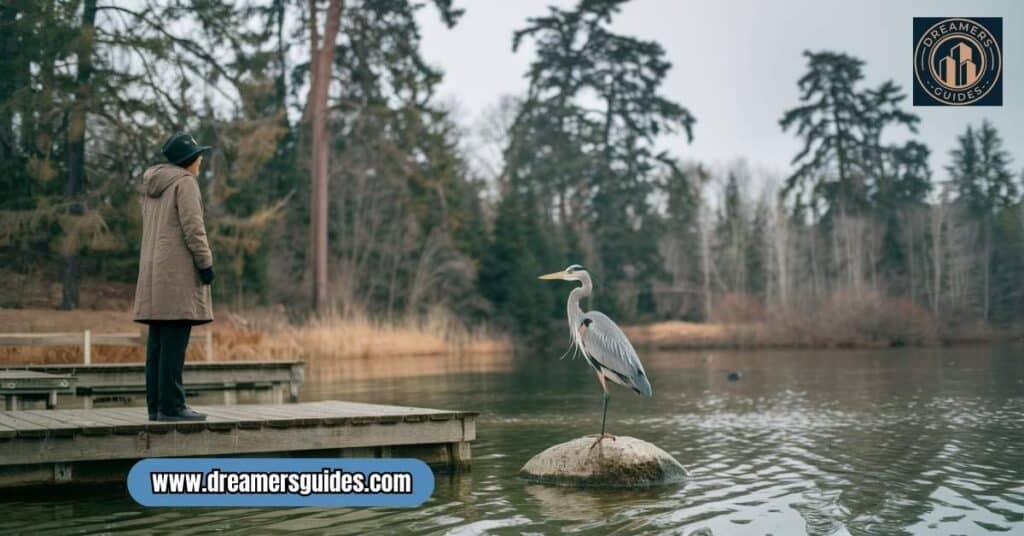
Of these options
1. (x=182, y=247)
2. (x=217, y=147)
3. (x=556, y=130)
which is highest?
(x=556, y=130)

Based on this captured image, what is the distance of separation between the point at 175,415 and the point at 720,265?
51095mm

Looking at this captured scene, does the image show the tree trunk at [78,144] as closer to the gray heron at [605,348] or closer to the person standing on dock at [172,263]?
the person standing on dock at [172,263]

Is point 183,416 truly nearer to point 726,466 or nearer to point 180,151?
point 180,151

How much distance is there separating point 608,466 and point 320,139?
24.4 m

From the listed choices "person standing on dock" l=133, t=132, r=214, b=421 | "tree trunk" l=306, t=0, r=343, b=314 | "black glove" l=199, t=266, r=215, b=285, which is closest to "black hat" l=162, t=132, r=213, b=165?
"person standing on dock" l=133, t=132, r=214, b=421

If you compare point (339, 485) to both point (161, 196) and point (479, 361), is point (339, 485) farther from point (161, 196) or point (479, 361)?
point (479, 361)

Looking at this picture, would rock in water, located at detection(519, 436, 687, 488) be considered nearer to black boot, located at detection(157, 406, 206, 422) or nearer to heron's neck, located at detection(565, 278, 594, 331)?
heron's neck, located at detection(565, 278, 594, 331)

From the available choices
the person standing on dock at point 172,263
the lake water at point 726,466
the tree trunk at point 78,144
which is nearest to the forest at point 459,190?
the tree trunk at point 78,144

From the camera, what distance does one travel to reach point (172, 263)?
738cm

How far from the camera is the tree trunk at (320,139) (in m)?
30.7

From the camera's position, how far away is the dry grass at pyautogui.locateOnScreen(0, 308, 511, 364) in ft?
59.2

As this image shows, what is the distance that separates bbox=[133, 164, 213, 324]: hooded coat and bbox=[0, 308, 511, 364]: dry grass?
1020 cm

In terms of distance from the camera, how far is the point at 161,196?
7.54 m

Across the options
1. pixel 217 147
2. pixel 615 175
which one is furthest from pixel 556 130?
pixel 217 147
